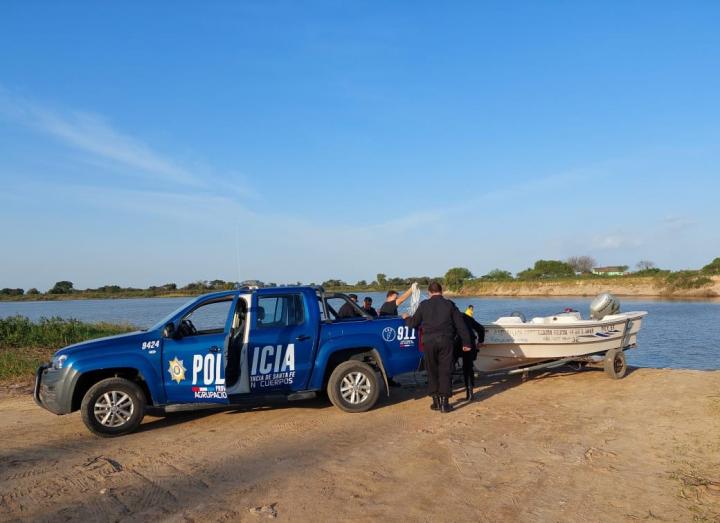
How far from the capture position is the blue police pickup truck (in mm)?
7270

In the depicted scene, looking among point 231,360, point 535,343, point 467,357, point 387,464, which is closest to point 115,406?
point 231,360

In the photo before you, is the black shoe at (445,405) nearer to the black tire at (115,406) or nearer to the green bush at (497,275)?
the black tire at (115,406)

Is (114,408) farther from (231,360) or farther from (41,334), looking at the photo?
(41,334)

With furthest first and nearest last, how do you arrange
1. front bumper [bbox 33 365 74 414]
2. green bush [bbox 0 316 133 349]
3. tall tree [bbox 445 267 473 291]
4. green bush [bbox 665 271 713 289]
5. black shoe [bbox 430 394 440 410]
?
tall tree [bbox 445 267 473 291] → green bush [bbox 665 271 713 289] → green bush [bbox 0 316 133 349] → black shoe [bbox 430 394 440 410] → front bumper [bbox 33 365 74 414]

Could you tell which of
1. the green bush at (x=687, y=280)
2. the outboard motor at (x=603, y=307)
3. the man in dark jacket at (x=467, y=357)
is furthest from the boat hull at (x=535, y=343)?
the green bush at (x=687, y=280)

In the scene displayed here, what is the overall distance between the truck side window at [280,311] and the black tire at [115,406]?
181 centimetres

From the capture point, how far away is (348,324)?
845cm

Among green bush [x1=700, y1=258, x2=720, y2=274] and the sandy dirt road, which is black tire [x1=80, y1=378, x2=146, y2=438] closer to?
the sandy dirt road

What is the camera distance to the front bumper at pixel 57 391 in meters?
7.14

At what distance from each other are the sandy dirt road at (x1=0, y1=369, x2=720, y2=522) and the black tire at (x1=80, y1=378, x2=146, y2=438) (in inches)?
7.5

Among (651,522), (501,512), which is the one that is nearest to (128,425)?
(501,512)

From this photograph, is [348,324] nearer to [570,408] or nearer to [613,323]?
[570,408]

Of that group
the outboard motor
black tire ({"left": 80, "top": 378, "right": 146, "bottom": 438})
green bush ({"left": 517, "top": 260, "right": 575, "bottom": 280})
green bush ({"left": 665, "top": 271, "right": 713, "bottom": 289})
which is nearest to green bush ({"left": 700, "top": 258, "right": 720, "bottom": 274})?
green bush ({"left": 665, "top": 271, "right": 713, "bottom": 289})

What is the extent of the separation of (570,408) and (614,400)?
3.22 ft
